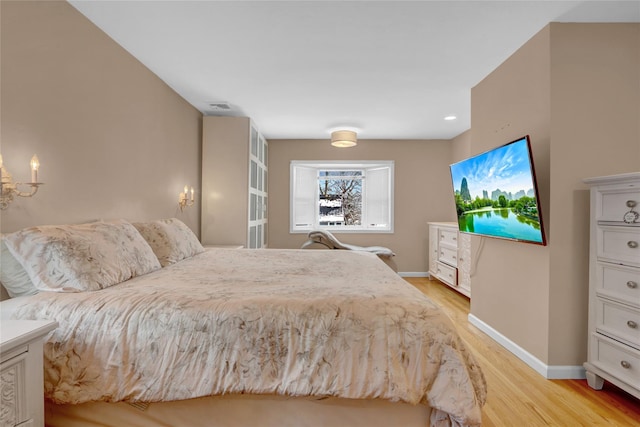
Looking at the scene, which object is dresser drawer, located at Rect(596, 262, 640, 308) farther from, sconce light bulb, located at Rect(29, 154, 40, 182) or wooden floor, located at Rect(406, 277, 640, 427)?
sconce light bulb, located at Rect(29, 154, 40, 182)

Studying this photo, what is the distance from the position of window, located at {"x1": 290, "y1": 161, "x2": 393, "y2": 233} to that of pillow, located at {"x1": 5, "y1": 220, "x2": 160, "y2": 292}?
3969mm

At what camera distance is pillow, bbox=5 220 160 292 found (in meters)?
1.58

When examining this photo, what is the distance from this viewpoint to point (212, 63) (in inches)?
110

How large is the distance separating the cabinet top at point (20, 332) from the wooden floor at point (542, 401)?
217 centimetres

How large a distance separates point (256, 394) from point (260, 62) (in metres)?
2.55

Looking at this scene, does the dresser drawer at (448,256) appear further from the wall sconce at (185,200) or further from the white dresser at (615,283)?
the wall sconce at (185,200)

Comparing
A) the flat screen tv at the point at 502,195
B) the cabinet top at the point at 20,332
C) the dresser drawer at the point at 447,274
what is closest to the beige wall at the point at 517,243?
the flat screen tv at the point at 502,195

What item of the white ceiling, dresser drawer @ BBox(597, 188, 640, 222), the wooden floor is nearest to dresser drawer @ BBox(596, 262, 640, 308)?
dresser drawer @ BBox(597, 188, 640, 222)

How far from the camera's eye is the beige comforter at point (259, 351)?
4.38 ft

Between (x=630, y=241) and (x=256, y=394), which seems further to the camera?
(x=630, y=241)

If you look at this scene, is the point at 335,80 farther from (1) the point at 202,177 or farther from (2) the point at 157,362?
(2) the point at 157,362

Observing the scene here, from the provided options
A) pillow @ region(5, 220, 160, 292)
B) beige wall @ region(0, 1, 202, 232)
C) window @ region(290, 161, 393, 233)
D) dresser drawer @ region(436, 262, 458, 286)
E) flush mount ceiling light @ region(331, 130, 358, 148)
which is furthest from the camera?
window @ region(290, 161, 393, 233)

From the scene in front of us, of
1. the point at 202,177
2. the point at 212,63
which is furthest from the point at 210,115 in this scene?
the point at 212,63

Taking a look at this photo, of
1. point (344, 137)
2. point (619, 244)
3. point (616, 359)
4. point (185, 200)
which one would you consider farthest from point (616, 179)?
point (185, 200)
